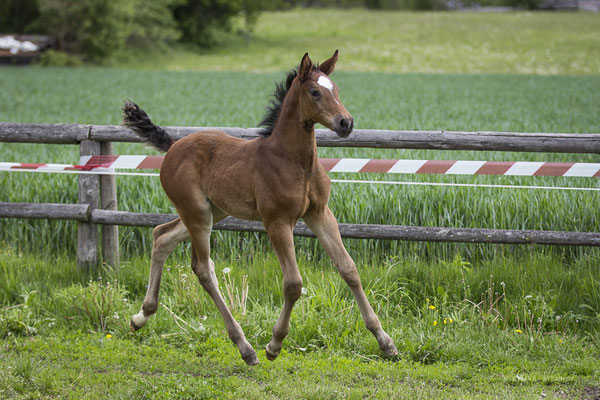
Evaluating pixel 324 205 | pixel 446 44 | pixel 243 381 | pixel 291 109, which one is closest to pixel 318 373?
pixel 243 381

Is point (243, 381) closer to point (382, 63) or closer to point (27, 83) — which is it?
point (27, 83)

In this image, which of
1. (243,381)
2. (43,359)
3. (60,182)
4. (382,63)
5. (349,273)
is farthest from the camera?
(382,63)

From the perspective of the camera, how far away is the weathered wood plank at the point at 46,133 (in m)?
6.11

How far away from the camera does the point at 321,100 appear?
3.10m

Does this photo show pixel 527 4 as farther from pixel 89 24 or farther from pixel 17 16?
pixel 17 16

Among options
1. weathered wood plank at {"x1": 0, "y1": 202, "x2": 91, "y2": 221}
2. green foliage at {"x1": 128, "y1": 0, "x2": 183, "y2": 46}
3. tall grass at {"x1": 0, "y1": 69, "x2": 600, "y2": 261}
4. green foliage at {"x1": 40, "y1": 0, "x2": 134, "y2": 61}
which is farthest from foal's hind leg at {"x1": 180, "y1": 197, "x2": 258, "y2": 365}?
green foliage at {"x1": 128, "y1": 0, "x2": 183, "y2": 46}

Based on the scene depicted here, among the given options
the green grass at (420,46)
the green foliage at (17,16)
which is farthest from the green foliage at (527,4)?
the green foliage at (17,16)

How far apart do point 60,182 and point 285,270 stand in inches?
187

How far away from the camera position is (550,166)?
5.64 metres

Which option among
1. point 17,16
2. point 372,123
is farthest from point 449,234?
point 17,16

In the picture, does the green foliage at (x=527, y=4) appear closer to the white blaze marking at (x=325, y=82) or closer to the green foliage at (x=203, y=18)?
the green foliage at (x=203, y=18)

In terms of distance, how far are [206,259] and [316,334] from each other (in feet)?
4.67

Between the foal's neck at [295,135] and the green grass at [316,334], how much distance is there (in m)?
1.55

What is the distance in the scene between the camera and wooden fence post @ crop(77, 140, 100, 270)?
20.1ft
